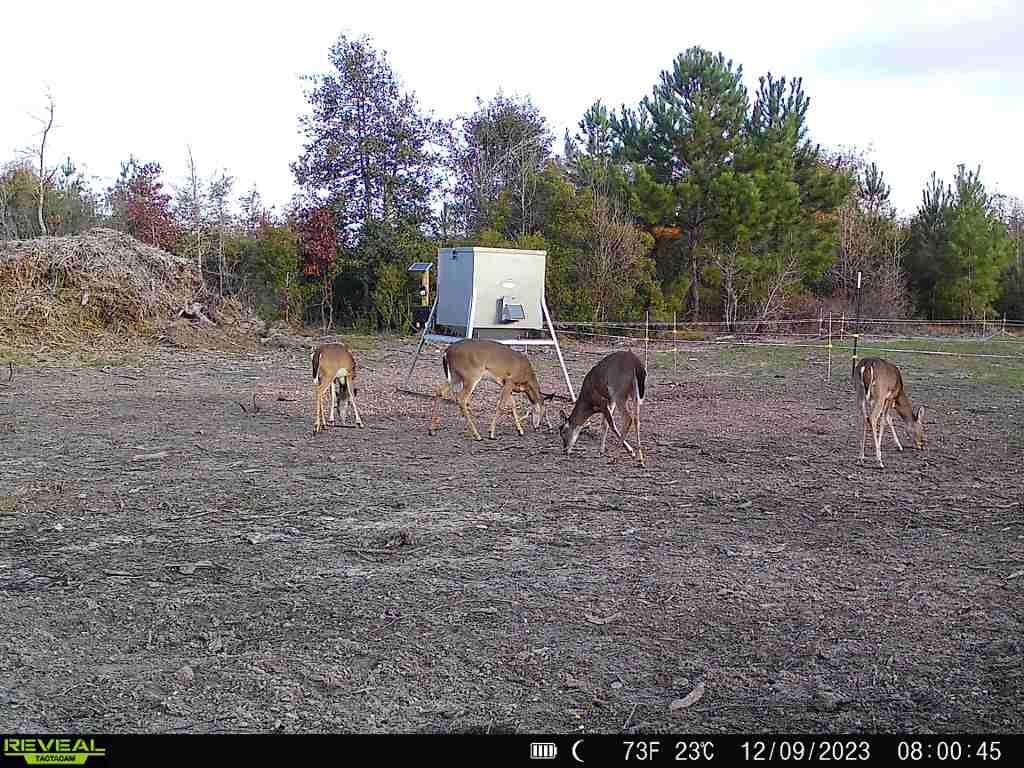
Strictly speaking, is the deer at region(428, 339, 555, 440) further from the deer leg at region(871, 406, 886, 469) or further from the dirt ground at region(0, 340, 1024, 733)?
the deer leg at region(871, 406, 886, 469)

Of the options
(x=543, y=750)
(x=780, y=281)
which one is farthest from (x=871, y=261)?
(x=543, y=750)

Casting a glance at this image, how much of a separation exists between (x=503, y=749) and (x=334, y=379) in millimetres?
8980

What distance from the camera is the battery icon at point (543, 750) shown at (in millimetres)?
3734

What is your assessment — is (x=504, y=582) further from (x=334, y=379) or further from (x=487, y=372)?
(x=334, y=379)

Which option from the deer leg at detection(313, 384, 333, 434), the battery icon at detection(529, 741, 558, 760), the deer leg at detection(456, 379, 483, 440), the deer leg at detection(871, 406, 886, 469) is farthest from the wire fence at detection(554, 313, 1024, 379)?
the battery icon at detection(529, 741, 558, 760)

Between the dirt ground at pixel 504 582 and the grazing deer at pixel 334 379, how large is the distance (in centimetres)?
51

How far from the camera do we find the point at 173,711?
420cm

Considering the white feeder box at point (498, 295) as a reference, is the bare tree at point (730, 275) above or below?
above

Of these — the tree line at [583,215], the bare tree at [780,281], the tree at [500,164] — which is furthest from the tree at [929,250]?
the tree at [500,164]

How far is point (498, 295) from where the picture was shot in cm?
1516

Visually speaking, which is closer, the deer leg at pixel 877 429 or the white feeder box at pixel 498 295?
the deer leg at pixel 877 429

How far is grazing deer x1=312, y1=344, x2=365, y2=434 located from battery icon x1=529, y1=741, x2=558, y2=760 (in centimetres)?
857

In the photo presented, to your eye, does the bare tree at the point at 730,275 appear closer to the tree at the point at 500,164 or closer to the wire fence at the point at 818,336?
the wire fence at the point at 818,336

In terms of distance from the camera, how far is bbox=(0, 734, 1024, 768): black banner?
3734mm
